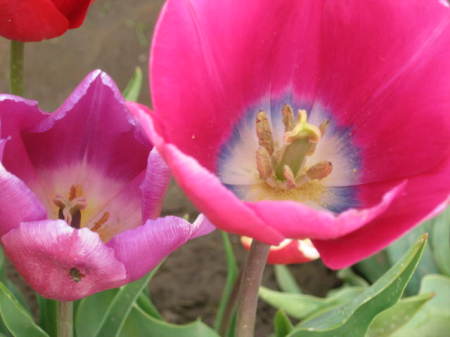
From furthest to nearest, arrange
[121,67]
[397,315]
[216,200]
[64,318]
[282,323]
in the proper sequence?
[121,67]
[282,323]
[397,315]
[64,318]
[216,200]

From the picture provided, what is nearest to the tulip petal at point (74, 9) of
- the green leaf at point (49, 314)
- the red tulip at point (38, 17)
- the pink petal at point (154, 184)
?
the red tulip at point (38, 17)

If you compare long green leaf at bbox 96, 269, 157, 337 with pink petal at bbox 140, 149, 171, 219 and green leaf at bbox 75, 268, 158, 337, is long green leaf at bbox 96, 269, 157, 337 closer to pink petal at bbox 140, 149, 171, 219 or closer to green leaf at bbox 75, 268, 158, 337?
green leaf at bbox 75, 268, 158, 337

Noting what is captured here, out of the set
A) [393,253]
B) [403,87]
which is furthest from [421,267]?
[403,87]

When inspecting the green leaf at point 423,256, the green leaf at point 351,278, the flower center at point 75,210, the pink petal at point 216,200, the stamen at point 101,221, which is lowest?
the green leaf at point 351,278

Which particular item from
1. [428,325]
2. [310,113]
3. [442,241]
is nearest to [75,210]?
[310,113]

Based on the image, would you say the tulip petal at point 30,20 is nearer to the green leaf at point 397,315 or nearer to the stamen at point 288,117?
the stamen at point 288,117

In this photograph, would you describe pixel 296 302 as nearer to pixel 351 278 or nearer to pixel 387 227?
pixel 351 278
